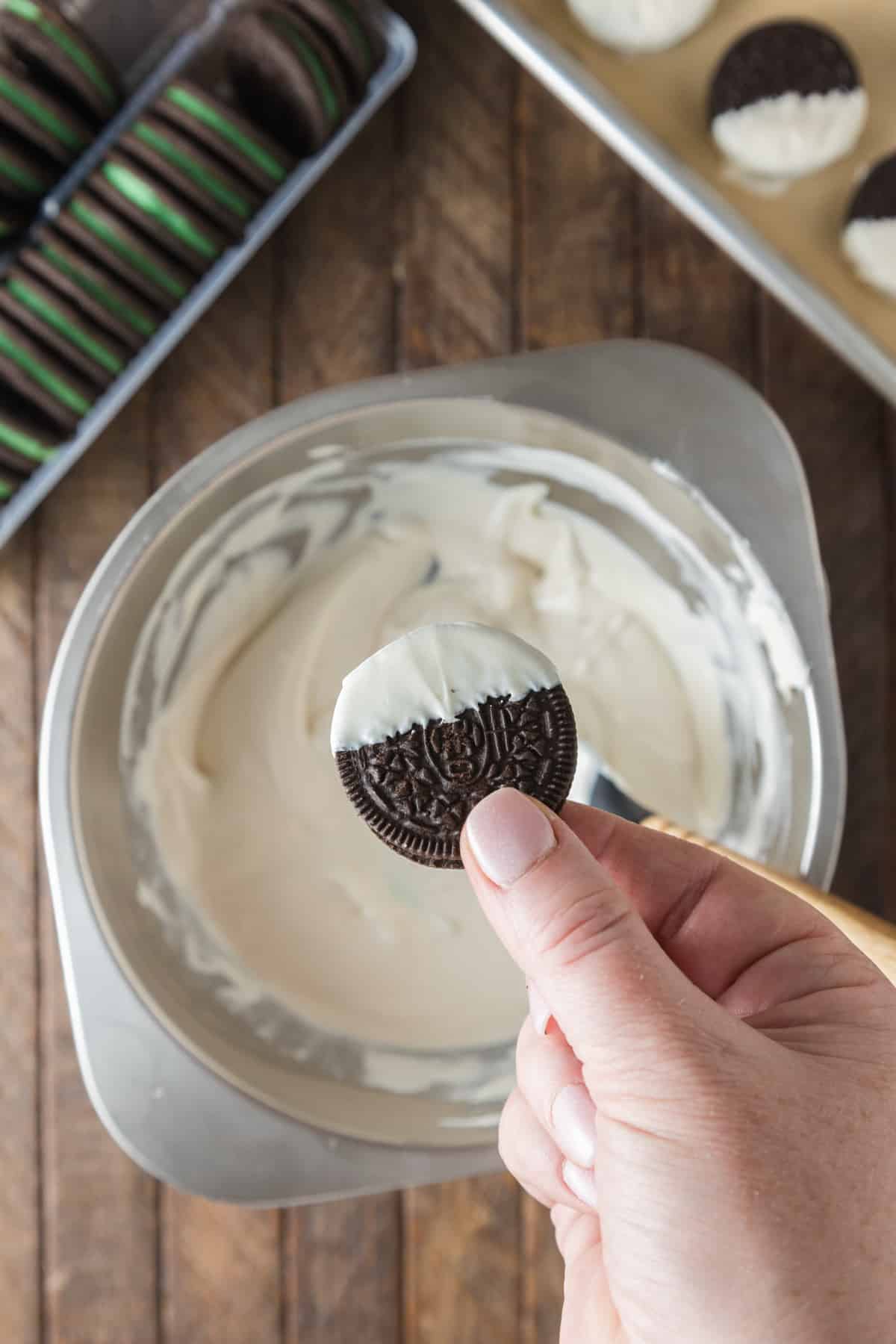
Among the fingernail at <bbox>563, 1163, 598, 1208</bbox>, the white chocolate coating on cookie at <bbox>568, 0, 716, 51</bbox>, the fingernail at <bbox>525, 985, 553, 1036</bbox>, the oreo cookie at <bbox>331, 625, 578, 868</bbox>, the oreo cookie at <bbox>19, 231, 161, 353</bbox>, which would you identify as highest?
the white chocolate coating on cookie at <bbox>568, 0, 716, 51</bbox>

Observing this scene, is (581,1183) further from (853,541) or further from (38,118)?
(38,118)

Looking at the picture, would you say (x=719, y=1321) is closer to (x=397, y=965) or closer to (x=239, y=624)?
(x=397, y=965)

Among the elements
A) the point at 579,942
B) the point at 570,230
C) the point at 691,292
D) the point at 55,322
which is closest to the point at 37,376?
the point at 55,322

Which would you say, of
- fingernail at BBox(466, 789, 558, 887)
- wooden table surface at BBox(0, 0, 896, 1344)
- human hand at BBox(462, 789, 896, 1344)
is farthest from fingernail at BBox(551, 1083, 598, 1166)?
wooden table surface at BBox(0, 0, 896, 1344)

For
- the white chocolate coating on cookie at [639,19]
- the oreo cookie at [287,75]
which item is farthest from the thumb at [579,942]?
the white chocolate coating on cookie at [639,19]

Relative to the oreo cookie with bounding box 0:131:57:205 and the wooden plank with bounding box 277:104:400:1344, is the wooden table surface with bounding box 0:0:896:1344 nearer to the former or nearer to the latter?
the wooden plank with bounding box 277:104:400:1344

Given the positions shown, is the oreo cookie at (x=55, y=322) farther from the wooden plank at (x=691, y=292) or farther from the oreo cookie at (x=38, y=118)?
the wooden plank at (x=691, y=292)
